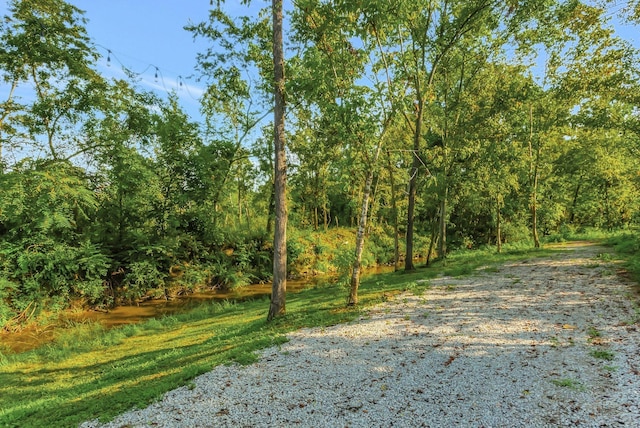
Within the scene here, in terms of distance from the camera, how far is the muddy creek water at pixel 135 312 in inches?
442

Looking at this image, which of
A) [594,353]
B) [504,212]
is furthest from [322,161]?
[594,353]

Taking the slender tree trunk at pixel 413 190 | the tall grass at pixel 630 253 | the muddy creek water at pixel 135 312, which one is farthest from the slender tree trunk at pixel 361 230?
the muddy creek water at pixel 135 312

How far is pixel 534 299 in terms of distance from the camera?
29.7 feet

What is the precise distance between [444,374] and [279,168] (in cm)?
608

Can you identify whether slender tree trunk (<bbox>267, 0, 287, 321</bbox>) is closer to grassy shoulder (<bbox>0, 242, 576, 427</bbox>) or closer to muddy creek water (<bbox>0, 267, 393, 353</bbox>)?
grassy shoulder (<bbox>0, 242, 576, 427</bbox>)

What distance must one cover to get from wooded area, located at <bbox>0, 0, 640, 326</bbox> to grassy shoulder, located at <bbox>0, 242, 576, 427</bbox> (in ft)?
7.76

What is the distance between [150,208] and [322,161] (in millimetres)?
10383

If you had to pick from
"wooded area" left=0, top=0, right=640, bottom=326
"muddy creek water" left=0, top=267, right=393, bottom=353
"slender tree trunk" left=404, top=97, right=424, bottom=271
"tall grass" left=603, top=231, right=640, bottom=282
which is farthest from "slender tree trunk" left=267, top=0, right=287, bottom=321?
"tall grass" left=603, top=231, right=640, bottom=282

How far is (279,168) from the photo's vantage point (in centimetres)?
905

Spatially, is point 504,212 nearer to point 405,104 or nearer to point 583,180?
point 583,180

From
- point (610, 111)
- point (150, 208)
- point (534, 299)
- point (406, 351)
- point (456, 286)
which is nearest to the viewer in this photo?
point (406, 351)

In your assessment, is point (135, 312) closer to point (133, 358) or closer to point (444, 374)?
point (133, 358)

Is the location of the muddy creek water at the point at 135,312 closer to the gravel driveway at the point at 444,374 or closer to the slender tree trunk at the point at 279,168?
the slender tree trunk at the point at 279,168

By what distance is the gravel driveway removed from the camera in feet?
14.1
